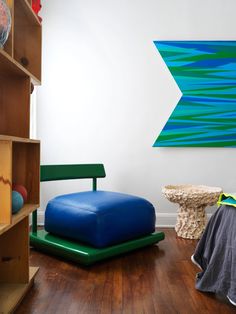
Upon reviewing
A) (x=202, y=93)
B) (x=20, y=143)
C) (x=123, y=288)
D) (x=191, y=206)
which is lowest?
(x=123, y=288)

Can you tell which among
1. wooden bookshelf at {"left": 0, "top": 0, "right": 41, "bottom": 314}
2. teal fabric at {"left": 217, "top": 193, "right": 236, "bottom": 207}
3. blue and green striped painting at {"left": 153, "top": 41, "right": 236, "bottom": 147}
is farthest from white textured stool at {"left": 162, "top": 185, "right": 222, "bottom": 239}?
wooden bookshelf at {"left": 0, "top": 0, "right": 41, "bottom": 314}

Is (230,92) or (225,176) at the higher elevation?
(230,92)

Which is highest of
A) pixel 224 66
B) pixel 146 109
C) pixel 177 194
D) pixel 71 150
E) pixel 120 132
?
pixel 224 66

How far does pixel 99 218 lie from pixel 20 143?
715mm

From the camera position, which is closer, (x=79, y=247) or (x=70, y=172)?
(x=79, y=247)

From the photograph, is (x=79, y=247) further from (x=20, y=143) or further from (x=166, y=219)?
(x=166, y=219)

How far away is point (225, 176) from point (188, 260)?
1170 mm

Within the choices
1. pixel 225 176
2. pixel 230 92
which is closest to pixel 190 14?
pixel 230 92

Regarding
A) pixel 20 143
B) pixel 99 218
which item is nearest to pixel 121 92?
pixel 99 218

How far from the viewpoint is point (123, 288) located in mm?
1685

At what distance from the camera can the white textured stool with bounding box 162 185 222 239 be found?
8.36 ft

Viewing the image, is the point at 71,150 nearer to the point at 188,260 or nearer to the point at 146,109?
the point at 146,109

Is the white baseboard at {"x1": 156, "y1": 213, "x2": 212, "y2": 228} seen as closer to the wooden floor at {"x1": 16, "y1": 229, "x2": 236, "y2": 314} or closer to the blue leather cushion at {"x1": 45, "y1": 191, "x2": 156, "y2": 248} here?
the blue leather cushion at {"x1": 45, "y1": 191, "x2": 156, "y2": 248}

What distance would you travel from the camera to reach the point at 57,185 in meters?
3.03
